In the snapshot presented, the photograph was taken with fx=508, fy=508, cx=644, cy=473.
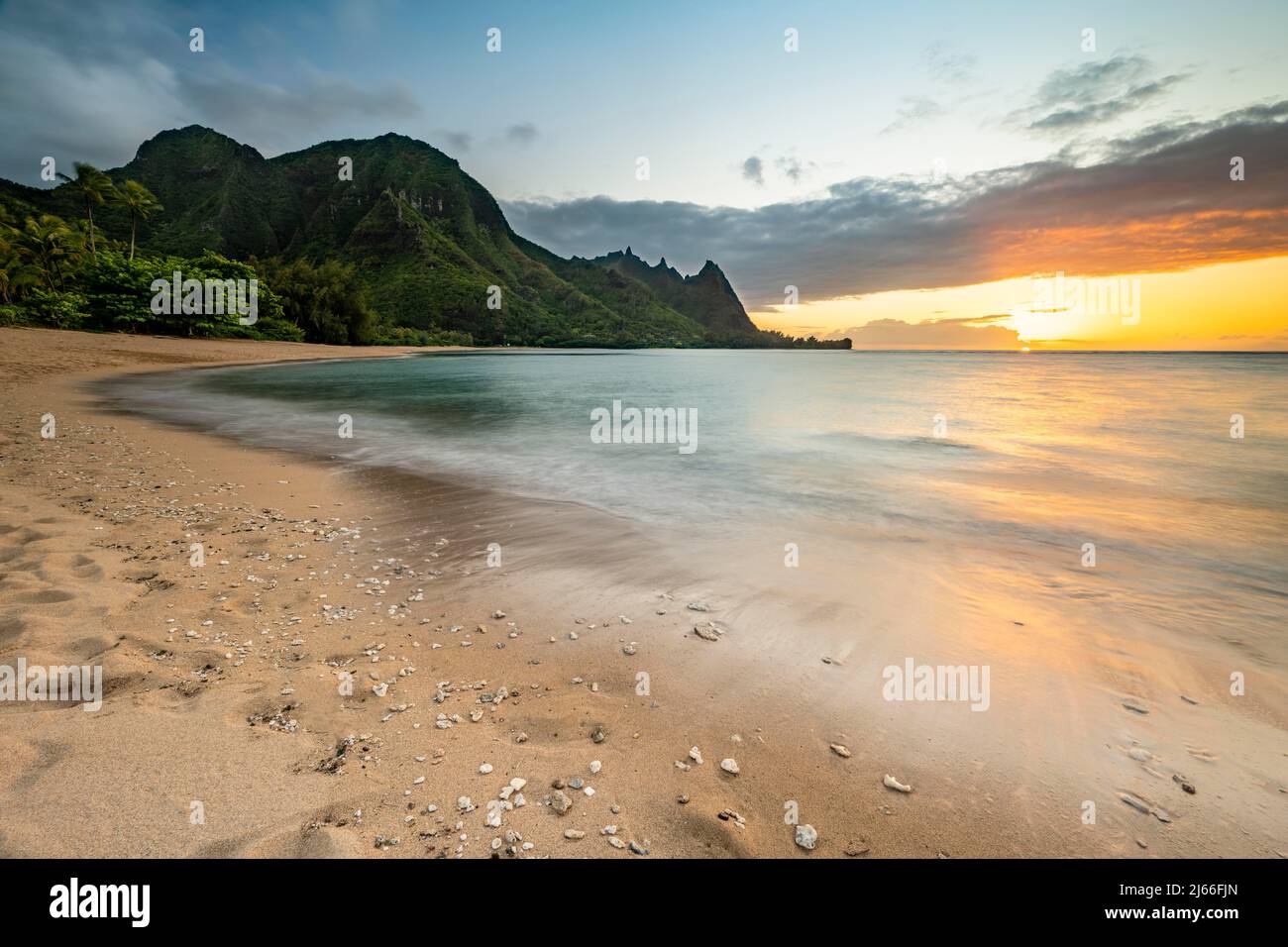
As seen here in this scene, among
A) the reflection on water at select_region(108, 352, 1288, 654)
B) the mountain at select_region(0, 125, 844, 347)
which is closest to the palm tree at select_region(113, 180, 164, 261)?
the mountain at select_region(0, 125, 844, 347)

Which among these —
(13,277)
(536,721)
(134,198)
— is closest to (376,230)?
(134,198)

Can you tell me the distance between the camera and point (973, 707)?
417 cm

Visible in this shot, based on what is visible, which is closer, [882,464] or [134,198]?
[882,464]

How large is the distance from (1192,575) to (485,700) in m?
9.96

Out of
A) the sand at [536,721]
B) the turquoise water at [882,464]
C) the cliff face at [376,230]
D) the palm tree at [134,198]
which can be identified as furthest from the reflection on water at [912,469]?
the cliff face at [376,230]

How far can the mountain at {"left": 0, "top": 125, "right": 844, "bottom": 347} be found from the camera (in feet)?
399

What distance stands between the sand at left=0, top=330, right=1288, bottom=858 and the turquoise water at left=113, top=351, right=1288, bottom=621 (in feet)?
12.1

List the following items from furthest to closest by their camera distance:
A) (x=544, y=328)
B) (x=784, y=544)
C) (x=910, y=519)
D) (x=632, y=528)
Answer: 1. (x=544, y=328)
2. (x=910, y=519)
3. (x=632, y=528)
4. (x=784, y=544)

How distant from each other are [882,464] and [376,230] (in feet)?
531

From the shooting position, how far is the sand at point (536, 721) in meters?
2.83

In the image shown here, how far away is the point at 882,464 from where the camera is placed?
15.2 metres

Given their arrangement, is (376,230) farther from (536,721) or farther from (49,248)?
(536,721)
